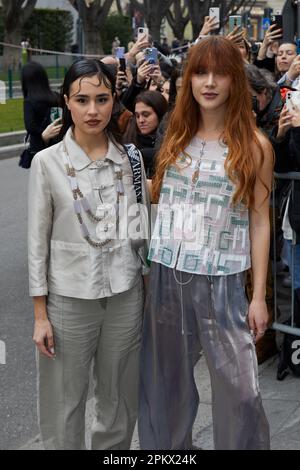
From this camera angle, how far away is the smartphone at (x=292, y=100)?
382 centimetres

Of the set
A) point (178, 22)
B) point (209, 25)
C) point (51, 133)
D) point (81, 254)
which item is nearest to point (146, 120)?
point (51, 133)

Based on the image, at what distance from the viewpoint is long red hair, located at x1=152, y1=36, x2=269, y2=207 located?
3.15m

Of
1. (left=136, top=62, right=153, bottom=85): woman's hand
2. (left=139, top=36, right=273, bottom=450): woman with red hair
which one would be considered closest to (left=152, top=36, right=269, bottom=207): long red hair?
(left=139, top=36, right=273, bottom=450): woman with red hair

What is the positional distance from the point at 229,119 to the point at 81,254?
765 mm

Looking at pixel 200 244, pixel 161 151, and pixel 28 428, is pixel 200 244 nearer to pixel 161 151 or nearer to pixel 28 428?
pixel 161 151

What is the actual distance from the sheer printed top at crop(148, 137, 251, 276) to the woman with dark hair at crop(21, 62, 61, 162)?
331cm

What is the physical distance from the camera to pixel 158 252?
3.30 metres

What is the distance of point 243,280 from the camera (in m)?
3.29

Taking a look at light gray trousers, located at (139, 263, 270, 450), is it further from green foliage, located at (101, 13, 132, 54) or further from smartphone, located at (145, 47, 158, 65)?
green foliage, located at (101, 13, 132, 54)

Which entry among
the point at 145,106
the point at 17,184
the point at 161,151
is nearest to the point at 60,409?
the point at 161,151

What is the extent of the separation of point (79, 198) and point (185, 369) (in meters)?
0.81

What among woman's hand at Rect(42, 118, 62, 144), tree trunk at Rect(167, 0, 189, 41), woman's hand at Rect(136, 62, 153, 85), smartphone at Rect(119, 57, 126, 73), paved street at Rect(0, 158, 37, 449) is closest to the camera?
paved street at Rect(0, 158, 37, 449)

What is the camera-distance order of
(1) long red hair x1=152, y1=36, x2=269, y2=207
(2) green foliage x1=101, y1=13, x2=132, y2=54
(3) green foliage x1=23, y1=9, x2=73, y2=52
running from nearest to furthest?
(1) long red hair x1=152, y1=36, x2=269, y2=207
(3) green foliage x1=23, y1=9, x2=73, y2=52
(2) green foliage x1=101, y1=13, x2=132, y2=54

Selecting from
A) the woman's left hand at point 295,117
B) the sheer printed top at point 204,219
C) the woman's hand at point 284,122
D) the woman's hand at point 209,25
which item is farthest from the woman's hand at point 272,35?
the sheer printed top at point 204,219
